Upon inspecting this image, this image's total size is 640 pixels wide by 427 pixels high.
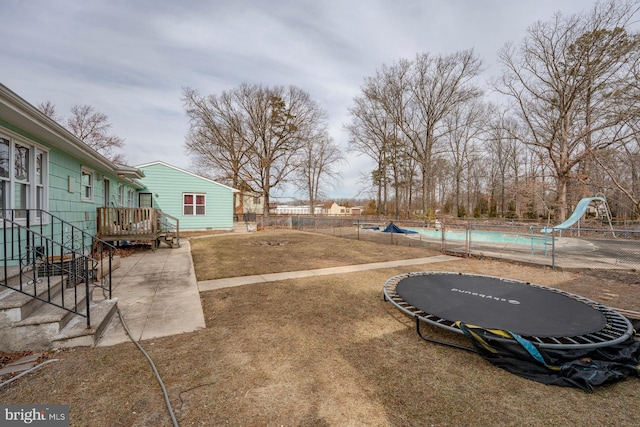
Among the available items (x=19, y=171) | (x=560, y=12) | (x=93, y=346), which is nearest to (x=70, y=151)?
(x=19, y=171)

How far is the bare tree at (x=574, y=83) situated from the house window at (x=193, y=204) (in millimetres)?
21664

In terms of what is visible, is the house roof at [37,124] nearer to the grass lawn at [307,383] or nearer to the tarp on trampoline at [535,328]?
the grass lawn at [307,383]

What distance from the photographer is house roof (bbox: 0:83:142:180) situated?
11.2ft

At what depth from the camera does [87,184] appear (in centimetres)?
785

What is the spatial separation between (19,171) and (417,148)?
26.4m

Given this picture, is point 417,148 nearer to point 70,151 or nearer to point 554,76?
point 554,76

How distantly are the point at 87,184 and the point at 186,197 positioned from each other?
309 inches

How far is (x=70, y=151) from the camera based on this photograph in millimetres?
6227

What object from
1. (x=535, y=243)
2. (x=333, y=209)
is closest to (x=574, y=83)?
(x=535, y=243)

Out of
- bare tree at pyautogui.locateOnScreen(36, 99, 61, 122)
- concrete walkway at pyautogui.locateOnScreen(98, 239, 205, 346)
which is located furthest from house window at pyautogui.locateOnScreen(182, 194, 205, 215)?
bare tree at pyautogui.locateOnScreen(36, 99, 61, 122)

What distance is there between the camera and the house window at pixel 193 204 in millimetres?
15609

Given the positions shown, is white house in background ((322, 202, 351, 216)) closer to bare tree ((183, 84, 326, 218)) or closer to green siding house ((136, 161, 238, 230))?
bare tree ((183, 84, 326, 218))

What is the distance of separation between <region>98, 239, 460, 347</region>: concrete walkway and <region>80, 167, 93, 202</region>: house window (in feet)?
6.95

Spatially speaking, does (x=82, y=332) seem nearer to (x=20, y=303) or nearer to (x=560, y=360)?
(x=20, y=303)
